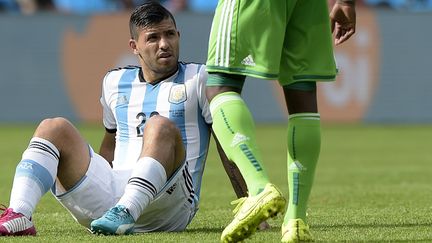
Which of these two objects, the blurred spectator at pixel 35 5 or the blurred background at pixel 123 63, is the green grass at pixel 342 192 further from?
the blurred spectator at pixel 35 5

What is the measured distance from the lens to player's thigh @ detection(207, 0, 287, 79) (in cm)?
533

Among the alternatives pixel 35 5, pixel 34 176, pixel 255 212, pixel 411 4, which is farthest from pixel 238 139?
pixel 411 4

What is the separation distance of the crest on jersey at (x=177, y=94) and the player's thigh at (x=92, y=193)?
53cm

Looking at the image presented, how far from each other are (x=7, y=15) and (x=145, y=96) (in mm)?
14261

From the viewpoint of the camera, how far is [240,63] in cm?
534

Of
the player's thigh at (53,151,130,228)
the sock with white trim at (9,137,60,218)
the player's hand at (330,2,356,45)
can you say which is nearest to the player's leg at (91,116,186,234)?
the player's thigh at (53,151,130,228)

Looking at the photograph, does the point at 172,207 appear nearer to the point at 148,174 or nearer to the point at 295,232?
the point at 148,174

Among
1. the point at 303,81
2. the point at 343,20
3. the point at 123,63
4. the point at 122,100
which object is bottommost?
the point at 123,63

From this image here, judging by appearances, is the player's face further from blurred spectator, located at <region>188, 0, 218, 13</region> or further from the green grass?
blurred spectator, located at <region>188, 0, 218, 13</region>

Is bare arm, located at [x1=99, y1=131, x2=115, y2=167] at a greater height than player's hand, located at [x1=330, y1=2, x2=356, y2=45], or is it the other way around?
player's hand, located at [x1=330, y1=2, x2=356, y2=45]

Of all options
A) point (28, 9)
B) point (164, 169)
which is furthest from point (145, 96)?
point (28, 9)

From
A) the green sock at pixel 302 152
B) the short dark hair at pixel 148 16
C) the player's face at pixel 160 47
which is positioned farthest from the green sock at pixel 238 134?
the short dark hair at pixel 148 16

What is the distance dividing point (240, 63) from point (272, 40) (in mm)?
185

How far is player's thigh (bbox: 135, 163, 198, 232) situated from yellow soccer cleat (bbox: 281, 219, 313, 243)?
2.58ft
